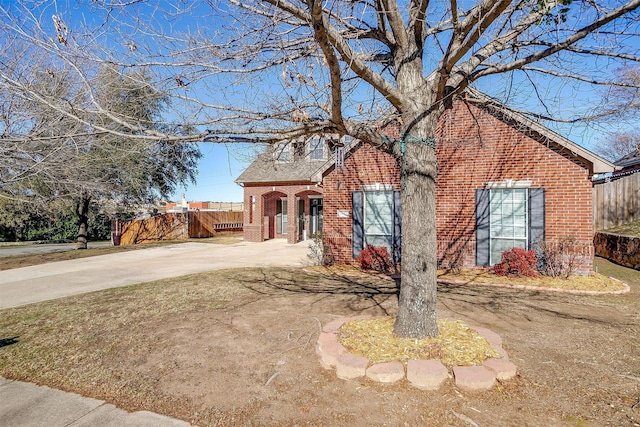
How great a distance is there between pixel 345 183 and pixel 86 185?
779 cm

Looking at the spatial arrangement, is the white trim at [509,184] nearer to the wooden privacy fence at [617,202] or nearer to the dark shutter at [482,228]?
the dark shutter at [482,228]

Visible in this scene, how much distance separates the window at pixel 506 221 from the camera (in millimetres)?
9055

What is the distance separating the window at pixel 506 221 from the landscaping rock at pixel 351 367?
7.40 metres

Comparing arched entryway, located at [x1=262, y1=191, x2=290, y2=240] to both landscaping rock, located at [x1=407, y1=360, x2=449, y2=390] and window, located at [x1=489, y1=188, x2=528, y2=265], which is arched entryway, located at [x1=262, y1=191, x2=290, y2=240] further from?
landscaping rock, located at [x1=407, y1=360, x2=449, y2=390]

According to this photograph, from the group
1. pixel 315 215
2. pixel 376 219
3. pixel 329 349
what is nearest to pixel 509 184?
pixel 376 219

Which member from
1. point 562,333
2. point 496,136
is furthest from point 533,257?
point 562,333

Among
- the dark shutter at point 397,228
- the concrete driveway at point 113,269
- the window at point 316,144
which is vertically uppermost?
the window at point 316,144

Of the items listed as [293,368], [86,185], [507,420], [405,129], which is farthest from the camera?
[86,185]

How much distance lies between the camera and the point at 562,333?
473cm

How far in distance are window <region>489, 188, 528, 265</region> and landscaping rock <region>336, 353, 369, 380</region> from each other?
24.3 ft

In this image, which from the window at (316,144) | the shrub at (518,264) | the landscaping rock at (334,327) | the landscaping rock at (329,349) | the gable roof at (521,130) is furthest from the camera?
the shrub at (518,264)

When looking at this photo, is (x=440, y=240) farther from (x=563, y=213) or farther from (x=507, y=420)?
(x=507, y=420)

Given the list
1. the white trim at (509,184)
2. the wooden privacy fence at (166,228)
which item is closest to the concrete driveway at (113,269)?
the white trim at (509,184)

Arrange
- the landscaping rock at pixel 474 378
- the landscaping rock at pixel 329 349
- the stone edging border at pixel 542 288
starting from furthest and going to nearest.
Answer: the stone edging border at pixel 542 288, the landscaping rock at pixel 329 349, the landscaping rock at pixel 474 378
